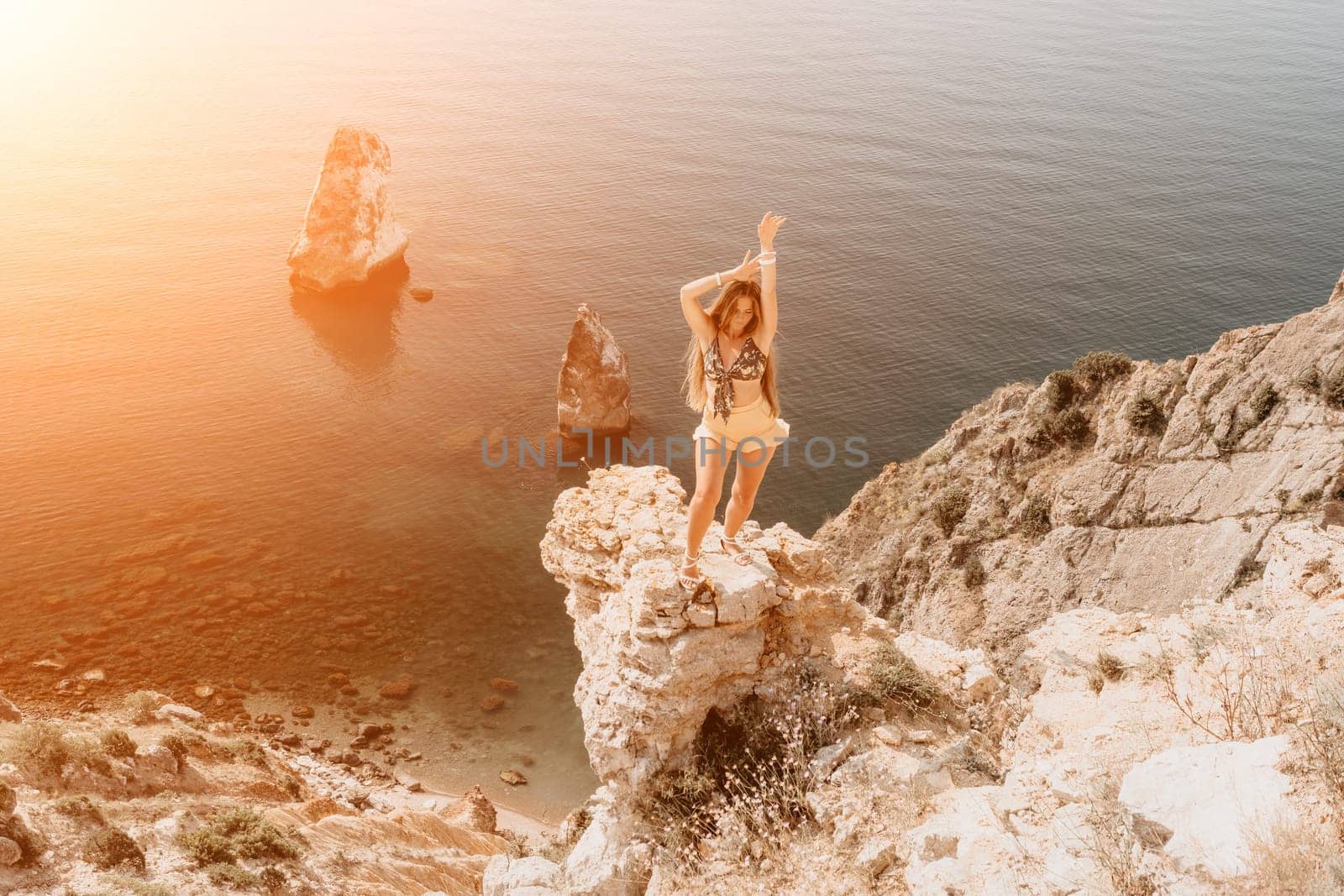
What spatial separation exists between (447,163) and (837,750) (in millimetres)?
92059

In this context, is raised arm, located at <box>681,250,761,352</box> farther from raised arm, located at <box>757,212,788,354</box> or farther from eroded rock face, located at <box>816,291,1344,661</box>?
eroded rock face, located at <box>816,291,1344,661</box>

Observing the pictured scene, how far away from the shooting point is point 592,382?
46.2 metres

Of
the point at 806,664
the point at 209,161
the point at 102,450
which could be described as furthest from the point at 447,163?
the point at 806,664

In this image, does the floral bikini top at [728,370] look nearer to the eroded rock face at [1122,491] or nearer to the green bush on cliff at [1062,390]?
the eroded rock face at [1122,491]

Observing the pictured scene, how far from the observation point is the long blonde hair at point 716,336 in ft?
28.1

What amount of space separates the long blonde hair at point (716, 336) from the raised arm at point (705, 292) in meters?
0.06

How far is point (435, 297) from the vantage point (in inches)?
2638

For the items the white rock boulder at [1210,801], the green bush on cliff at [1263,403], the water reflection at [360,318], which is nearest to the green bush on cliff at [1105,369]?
the green bush on cliff at [1263,403]

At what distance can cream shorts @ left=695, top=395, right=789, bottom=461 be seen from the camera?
8906 mm

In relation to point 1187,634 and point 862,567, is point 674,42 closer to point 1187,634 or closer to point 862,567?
point 862,567

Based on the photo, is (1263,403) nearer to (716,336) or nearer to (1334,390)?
(1334,390)

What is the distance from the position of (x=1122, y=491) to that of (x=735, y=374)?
1817 cm

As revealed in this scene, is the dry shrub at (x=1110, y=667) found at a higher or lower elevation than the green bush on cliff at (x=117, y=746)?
higher

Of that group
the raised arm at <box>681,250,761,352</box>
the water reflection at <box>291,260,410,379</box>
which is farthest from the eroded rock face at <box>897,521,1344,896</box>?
the water reflection at <box>291,260,410,379</box>
